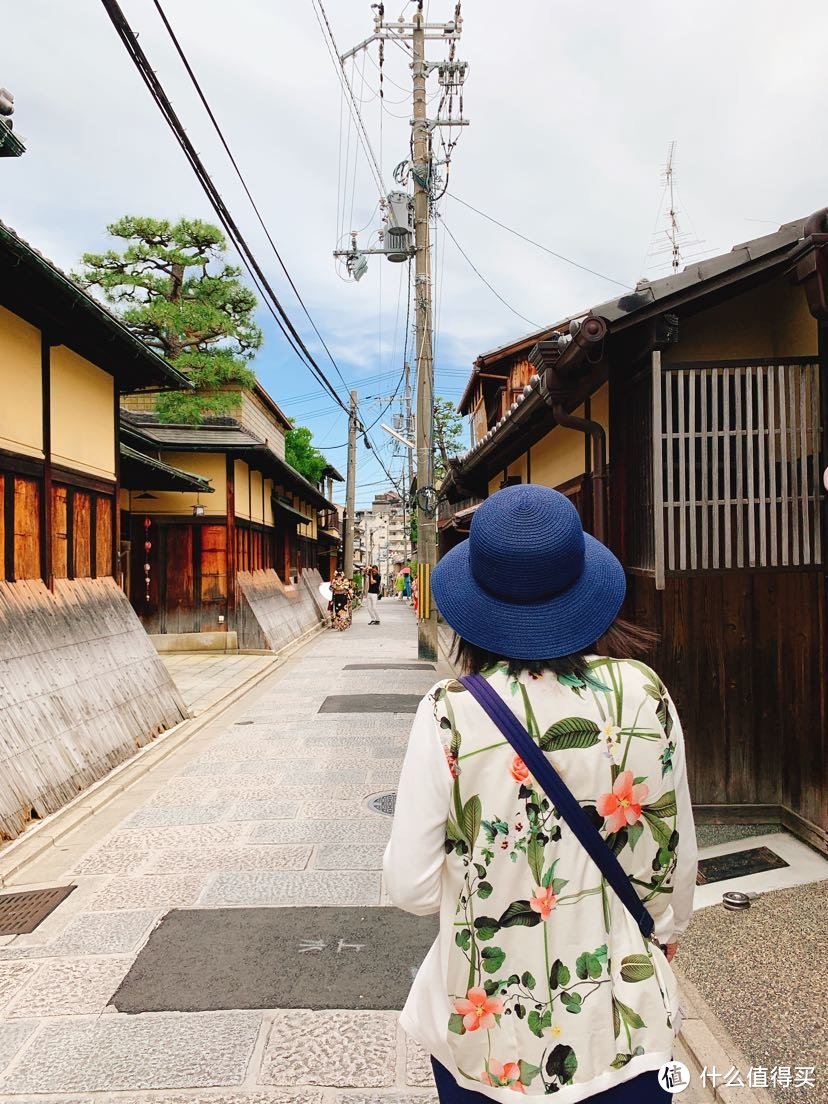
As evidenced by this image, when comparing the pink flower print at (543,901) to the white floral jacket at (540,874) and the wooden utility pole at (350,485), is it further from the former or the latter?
the wooden utility pole at (350,485)

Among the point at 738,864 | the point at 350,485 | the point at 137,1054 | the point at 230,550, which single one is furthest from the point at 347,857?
the point at 350,485

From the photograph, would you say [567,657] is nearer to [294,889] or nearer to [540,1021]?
[540,1021]

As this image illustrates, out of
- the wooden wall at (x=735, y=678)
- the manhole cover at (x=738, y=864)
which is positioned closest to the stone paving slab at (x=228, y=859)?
the manhole cover at (x=738, y=864)

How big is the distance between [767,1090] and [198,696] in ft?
34.9

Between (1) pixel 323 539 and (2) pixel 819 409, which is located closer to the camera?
(2) pixel 819 409

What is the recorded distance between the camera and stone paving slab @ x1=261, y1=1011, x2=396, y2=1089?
304 centimetres

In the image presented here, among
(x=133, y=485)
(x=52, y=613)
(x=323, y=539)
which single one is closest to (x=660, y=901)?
(x=52, y=613)

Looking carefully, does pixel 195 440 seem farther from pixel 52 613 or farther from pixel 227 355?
pixel 52 613

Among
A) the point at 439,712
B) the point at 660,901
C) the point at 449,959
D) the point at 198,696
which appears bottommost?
the point at 198,696

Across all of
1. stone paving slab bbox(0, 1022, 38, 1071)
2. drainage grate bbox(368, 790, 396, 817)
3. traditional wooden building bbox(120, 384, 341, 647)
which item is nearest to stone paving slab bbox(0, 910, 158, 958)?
stone paving slab bbox(0, 1022, 38, 1071)

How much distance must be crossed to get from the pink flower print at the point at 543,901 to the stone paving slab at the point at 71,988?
2.91m

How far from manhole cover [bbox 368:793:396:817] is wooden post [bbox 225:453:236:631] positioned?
12.1 m

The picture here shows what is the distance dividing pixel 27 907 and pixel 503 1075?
4.17 m

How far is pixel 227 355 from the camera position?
19641 mm
